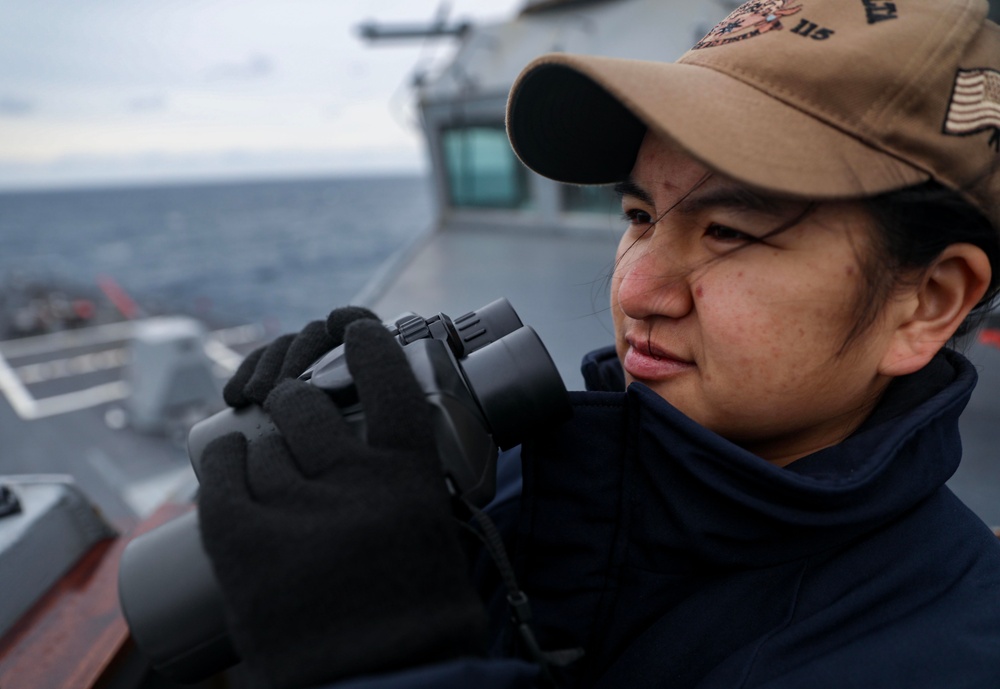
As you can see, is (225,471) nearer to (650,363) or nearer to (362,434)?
(362,434)

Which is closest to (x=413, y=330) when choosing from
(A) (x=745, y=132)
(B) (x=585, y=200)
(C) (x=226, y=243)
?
(A) (x=745, y=132)

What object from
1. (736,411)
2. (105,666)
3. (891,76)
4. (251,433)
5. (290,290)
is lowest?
(290,290)

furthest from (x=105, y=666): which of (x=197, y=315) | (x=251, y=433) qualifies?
(x=197, y=315)

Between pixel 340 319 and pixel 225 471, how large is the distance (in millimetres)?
324

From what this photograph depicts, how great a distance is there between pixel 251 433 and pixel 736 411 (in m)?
0.62

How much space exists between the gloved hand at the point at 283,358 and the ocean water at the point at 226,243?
26.9 ft

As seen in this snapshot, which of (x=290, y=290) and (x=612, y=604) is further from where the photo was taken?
(x=290, y=290)

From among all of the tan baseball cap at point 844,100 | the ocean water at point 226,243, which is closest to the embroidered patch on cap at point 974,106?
the tan baseball cap at point 844,100

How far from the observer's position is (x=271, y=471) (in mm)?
619

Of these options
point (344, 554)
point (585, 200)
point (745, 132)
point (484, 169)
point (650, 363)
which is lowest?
point (585, 200)

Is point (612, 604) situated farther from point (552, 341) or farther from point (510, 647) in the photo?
point (552, 341)

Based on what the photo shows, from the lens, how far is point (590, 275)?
187 inches

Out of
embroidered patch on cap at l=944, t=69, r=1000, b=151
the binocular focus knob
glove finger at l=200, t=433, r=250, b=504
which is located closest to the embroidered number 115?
embroidered patch on cap at l=944, t=69, r=1000, b=151

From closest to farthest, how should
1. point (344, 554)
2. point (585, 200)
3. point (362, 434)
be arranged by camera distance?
point (344, 554) < point (362, 434) < point (585, 200)
